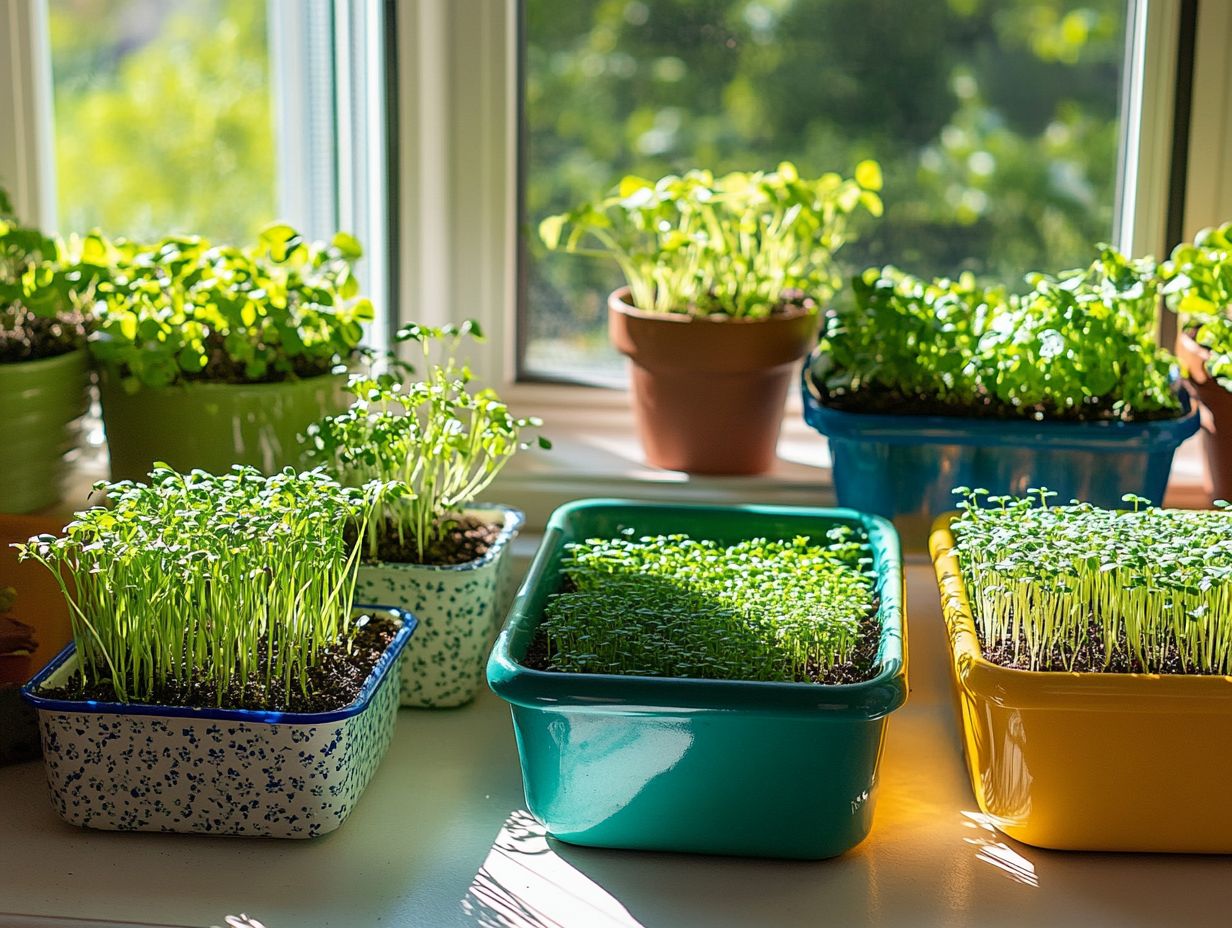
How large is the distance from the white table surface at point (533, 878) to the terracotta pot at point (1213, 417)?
0.48 m

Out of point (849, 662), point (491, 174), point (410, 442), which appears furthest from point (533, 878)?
point (491, 174)

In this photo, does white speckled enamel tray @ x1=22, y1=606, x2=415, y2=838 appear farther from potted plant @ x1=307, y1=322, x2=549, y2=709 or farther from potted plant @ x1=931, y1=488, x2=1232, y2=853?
A: potted plant @ x1=931, y1=488, x2=1232, y2=853

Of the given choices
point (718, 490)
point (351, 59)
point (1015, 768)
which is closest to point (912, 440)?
point (718, 490)

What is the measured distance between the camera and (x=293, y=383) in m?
1.43

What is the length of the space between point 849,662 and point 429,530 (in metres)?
0.43

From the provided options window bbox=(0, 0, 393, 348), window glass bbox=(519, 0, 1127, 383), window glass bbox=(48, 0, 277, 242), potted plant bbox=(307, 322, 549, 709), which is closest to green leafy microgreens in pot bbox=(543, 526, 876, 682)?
potted plant bbox=(307, 322, 549, 709)

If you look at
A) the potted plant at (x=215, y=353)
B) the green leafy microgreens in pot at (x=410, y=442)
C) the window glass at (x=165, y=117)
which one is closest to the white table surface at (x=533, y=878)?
the green leafy microgreens in pot at (x=410, y=442)

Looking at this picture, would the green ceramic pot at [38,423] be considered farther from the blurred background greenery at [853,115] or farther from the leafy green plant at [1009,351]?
the leafy green plant at [1009,351]

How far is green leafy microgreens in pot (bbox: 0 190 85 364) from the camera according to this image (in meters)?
1.39

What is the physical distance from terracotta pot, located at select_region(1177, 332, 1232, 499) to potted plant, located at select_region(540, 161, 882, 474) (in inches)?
14.4

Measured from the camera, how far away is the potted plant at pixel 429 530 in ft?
4.28

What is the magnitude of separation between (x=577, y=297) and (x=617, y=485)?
0.32m

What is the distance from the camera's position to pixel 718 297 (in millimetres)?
1606

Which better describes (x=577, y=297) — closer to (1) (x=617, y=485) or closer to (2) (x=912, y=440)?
(1) (x=617, y=485)
